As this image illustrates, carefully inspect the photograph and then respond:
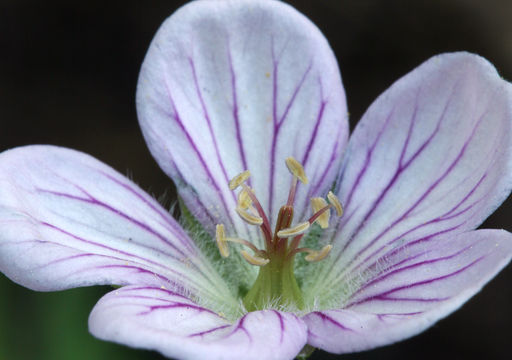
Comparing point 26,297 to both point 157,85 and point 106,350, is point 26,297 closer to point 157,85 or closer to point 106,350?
point 106,350

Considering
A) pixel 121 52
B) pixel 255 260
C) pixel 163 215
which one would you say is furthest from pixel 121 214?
pixel 121 52

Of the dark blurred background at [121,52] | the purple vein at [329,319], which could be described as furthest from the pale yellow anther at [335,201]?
the dark blurred background at [121,52]

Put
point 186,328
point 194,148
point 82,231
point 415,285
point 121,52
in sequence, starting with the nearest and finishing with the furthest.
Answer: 1. point 186,328
2. point 415,285
3. point 82,231
4. point 194,148
5. point 121,52

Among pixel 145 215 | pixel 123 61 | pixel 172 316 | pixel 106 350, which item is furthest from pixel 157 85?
pixel 123 61

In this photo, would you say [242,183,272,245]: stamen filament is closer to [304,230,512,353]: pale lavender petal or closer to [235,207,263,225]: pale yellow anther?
[235,207,263,225]: pale yellow anther

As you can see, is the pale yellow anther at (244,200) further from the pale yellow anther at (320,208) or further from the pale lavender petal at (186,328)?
the pale lavender petal at (186,328)

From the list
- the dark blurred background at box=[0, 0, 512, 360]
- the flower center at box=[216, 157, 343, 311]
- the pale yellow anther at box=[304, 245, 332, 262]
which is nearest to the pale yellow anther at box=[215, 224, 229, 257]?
the flower center at box=[216, 157, 343, 311]

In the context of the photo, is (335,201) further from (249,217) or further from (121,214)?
(121,214)
